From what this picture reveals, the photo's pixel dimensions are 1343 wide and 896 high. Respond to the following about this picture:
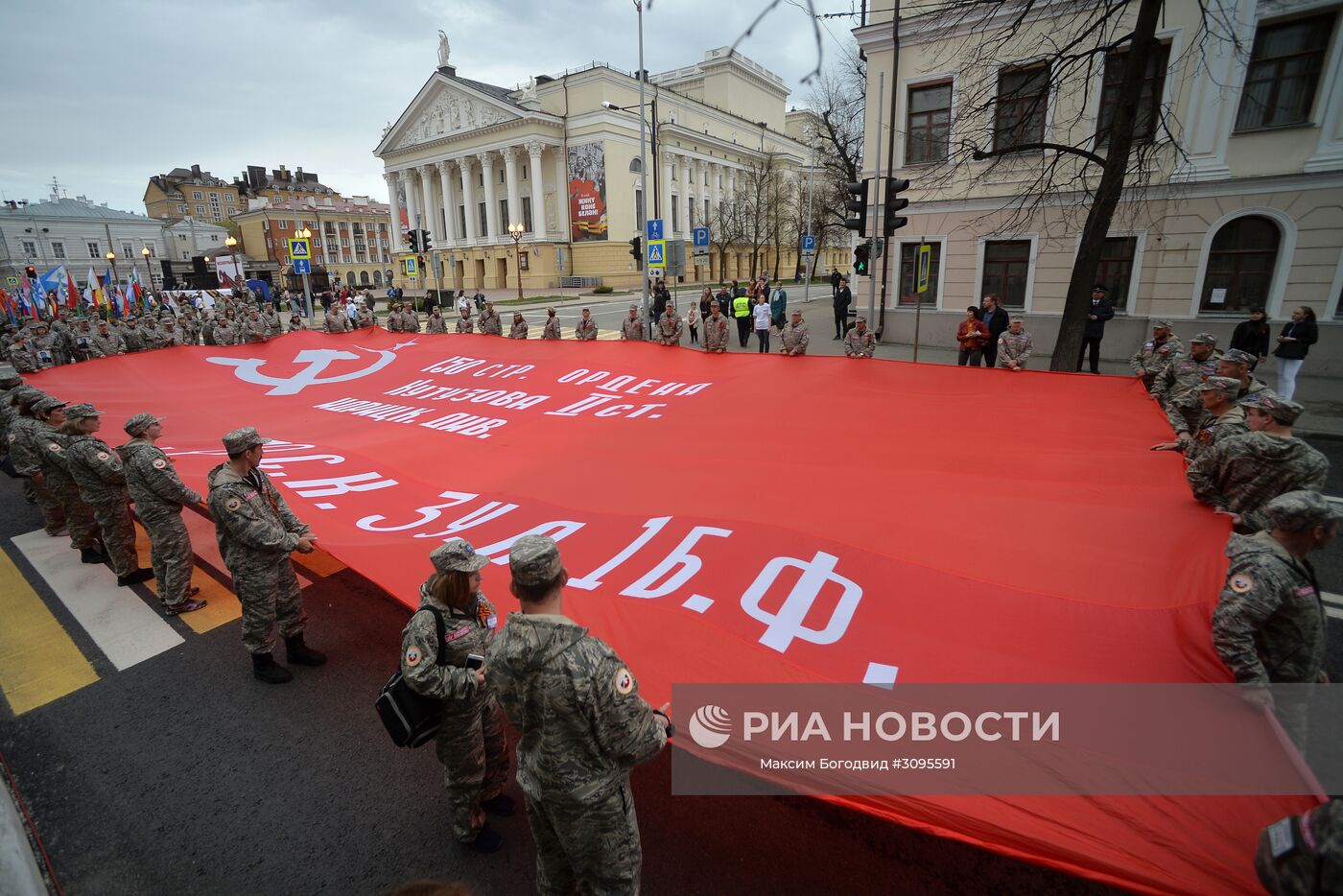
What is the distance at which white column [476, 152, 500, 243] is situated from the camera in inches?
2251

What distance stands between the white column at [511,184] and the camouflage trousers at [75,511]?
53.4 meters

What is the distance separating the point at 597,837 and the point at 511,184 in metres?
62.4

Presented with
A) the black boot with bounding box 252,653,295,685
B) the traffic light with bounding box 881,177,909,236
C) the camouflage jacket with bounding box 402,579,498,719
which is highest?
the traffic light with bounding box 881,177,909,236

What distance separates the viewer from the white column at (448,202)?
6175 cm

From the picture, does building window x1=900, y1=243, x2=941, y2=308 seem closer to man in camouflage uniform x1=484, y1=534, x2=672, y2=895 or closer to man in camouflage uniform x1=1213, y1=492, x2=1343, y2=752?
man in camouflage uniform x1=1213, y1=492, x2=1343, y2=752

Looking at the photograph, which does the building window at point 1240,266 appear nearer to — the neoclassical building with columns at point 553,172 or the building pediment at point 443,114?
the neoclassical building with columns at point 553,172

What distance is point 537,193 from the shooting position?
55469mm

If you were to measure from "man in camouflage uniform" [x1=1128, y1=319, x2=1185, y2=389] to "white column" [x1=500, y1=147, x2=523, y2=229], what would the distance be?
54.1m

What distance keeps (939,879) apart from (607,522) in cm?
306

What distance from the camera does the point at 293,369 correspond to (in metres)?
11.5

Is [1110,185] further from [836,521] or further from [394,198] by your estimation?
[394,198]

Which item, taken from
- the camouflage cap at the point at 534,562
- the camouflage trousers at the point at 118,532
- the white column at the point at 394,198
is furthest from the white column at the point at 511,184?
the camouflage cap at the point at 534,562

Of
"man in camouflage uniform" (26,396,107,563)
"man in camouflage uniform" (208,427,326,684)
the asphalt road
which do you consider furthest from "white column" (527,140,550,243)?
the asphalt road

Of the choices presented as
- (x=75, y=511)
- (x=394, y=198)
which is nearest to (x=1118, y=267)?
(x=75, y=511)
